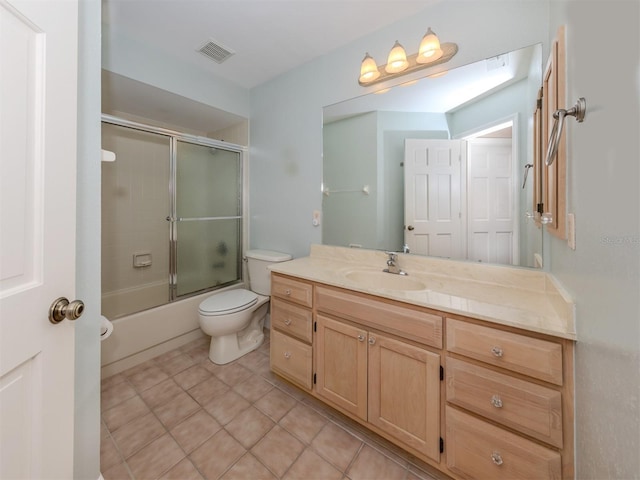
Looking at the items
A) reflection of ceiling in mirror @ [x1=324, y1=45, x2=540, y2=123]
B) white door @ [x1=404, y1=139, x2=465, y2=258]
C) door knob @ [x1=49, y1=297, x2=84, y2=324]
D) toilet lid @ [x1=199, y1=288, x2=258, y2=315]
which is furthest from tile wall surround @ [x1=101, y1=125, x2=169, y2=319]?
white door @ [x1=404, y1=139, x2=465, y2=258]

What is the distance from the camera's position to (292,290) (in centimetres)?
157

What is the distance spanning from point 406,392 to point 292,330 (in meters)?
0.72

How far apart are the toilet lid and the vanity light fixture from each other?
1.87 meters

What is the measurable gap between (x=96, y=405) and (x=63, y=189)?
2.74 ft

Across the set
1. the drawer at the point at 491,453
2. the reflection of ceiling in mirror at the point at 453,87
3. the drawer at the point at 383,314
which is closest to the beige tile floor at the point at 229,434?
the drawer at the point at 491,453

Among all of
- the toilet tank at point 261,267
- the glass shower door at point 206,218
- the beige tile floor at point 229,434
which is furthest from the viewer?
the glass shower door at point 206,218

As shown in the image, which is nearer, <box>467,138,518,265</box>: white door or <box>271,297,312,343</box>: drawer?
<box>467,138,518,265</box>: white door

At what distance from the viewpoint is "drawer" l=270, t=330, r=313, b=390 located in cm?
151

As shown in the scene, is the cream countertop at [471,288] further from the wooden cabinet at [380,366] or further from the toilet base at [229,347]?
the toilet base at [229,347]

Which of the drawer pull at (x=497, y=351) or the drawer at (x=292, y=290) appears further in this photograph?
the drawer at (x=292, y=290)

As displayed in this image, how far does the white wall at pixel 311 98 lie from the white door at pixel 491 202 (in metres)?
0.53

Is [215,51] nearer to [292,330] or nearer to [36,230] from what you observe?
[36,230]

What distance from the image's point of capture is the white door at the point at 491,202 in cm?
131

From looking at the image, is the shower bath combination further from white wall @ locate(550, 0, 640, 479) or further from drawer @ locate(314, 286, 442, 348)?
white wall @ locate(550, 0, 640, 479)
